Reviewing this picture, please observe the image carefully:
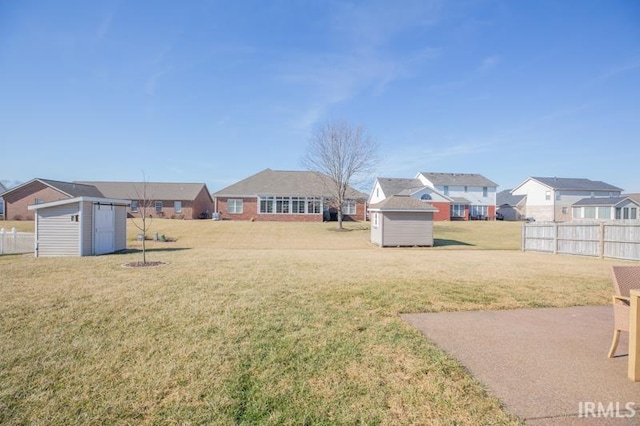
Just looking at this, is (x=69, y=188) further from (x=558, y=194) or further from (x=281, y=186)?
(x=558, y=194)

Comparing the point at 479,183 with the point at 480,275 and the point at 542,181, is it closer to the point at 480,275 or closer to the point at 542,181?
the point at 542,181

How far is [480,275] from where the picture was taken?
32.7ft

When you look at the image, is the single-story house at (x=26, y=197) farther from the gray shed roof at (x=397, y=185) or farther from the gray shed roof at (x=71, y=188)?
the gray shed roof at (x=397, y=185)

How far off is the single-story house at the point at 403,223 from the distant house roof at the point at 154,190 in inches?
1198

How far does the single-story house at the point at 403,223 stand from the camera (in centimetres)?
2120

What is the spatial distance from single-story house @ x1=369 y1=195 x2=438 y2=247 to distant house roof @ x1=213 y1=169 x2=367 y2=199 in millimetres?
16876

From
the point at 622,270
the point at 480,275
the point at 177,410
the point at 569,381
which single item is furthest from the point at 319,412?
the point at 480,275

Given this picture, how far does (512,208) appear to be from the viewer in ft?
197

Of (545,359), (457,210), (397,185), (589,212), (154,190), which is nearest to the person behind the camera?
(545,359)

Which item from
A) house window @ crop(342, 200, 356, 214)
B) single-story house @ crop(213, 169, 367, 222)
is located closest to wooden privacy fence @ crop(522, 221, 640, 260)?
single-story house @ crop(213, 169, 367, 222)

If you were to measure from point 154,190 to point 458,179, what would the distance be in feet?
145

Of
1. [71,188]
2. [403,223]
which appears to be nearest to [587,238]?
[403,223]

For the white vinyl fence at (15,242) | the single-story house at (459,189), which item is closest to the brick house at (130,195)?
the white vinyl fence at (15,242)

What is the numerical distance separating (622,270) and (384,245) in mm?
16981
